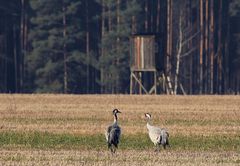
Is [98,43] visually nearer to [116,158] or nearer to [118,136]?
[118,136]

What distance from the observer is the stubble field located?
28.2 meters

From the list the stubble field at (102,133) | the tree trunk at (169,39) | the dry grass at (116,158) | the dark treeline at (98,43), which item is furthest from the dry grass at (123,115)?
the dark treeline at (98,43)

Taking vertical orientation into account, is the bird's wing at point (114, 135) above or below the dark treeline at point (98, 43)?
below

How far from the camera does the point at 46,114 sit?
50.2 metres

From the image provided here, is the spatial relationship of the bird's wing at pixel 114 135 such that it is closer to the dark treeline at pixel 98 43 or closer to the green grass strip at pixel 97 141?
the green grass strip at pixel 97 141

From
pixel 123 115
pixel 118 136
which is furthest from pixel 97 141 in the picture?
pixel 123 115

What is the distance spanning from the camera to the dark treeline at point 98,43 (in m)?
99.1

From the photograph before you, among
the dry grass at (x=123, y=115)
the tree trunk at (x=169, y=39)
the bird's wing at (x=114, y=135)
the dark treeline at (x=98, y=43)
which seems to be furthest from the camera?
the dark treeline at (x=98, y=43)

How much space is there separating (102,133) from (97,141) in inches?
112

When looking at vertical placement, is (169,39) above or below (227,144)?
above

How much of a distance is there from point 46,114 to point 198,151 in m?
19.6

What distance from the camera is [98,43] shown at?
356ft

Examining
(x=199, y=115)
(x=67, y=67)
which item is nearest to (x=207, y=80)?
(x=67, y=67)

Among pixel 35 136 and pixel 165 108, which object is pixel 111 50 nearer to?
pixel 165 108
